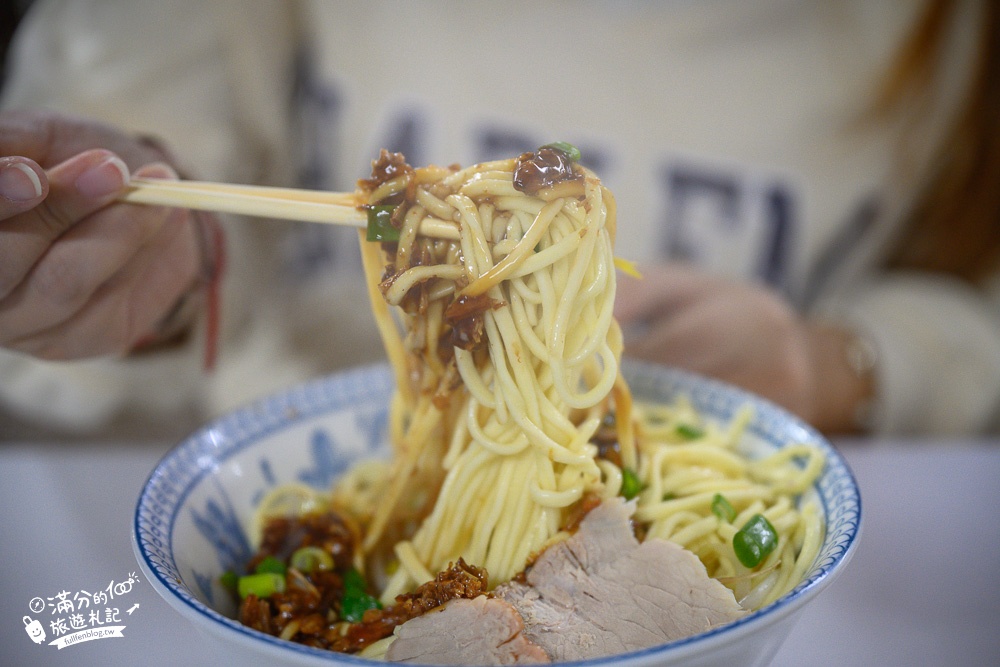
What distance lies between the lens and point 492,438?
1.02m

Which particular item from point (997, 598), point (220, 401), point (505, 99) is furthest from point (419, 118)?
point (997, 598)

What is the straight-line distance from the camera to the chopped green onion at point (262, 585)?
102cm

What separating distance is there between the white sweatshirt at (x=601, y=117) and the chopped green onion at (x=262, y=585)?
101 cm

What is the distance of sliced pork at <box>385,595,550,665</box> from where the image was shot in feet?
2.58

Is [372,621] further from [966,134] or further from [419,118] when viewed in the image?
[966,134]

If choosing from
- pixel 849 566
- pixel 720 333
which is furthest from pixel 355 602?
pixel 720 333

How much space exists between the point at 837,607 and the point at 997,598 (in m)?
0.25

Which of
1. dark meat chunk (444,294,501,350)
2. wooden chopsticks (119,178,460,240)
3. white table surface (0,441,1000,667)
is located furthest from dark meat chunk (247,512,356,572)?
wooden chopsticks (119,178,460,240)

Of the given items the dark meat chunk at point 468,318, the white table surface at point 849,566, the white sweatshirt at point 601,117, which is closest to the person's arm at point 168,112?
the white sweatshirt at point 601,117

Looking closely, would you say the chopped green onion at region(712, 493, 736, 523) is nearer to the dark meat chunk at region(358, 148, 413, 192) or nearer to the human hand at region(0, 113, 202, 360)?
the dark meat chunk at region(358, 148, 413, 192)

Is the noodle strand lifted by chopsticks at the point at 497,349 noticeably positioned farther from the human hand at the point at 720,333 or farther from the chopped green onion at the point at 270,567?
the human hand at the point at 720,333

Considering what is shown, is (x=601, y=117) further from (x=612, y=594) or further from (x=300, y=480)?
(x=612, y=594)

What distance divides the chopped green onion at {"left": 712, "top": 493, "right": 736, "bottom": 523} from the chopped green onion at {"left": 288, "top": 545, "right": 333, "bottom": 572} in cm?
58

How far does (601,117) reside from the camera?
2047mm
